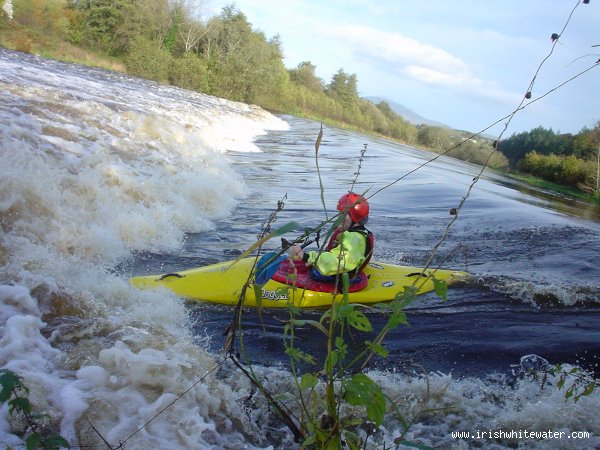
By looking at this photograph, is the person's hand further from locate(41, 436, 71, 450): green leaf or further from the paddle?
locate(41, 436, 71, 450): green leaf

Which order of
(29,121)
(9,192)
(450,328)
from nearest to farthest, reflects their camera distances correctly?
1. (450,328)
2. (9,192)
3. (29,121)

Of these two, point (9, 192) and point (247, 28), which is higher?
point (247, 28)

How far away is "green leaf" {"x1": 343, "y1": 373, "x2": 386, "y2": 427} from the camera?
140 centimetres

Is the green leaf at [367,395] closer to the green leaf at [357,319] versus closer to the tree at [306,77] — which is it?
the green leaf at [357,319]

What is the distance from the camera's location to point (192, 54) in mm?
42938

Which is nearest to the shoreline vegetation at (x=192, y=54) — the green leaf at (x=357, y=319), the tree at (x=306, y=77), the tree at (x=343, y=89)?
the tree at (x=306, y=77)

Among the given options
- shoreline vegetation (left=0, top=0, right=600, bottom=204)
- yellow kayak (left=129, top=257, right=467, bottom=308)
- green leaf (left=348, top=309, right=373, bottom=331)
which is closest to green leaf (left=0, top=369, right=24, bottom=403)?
green leaf (left=348, top=309, right=373, bottom=331)

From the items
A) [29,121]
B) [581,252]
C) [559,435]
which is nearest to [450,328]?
[559,435]

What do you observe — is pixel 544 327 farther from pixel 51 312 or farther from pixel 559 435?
pixel 51 312

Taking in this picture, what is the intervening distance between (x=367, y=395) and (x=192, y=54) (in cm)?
4512

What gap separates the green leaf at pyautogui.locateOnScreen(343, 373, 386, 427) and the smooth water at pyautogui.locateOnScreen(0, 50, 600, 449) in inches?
6.3

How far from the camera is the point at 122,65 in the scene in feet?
130

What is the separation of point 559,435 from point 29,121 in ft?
26.5

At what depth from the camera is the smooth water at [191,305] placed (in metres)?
2.75
